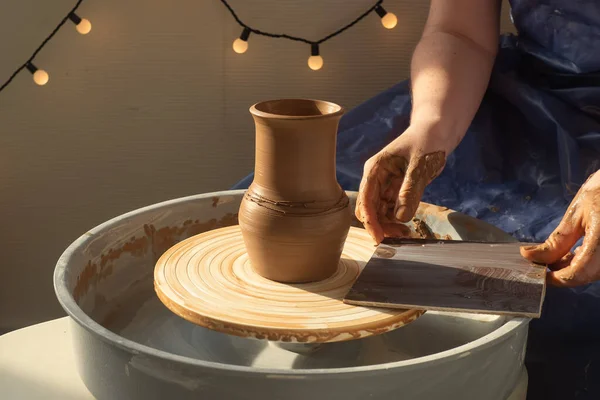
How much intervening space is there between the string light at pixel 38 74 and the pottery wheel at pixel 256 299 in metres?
0.96

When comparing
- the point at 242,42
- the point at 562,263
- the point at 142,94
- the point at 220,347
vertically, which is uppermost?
the point at 242,42

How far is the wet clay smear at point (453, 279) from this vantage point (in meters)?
0.92

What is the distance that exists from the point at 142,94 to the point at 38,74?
0.26m

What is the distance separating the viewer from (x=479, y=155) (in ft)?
4.53

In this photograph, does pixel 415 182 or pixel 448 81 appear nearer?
pixel 415 182

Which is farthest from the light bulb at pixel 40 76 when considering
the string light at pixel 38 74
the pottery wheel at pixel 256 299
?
the pottery wheel at pixel 256 299

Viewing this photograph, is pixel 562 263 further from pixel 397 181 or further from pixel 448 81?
pixel 448 81

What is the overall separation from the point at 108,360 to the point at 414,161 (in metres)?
0.58

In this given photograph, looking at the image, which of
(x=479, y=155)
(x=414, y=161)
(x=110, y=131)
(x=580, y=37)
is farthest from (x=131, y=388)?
(x=110, y=131)

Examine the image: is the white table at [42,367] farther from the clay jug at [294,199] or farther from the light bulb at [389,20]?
the light bulb at [389,20]

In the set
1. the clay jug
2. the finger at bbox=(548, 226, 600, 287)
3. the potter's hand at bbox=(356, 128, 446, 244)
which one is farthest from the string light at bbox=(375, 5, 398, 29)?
the finger at bbox=(548, 226, 600, 287)

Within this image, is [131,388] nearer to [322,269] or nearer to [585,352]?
[322,269]

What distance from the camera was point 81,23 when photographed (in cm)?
184

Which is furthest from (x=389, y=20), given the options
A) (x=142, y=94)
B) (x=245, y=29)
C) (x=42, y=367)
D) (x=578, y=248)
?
(x=42, y=367)
